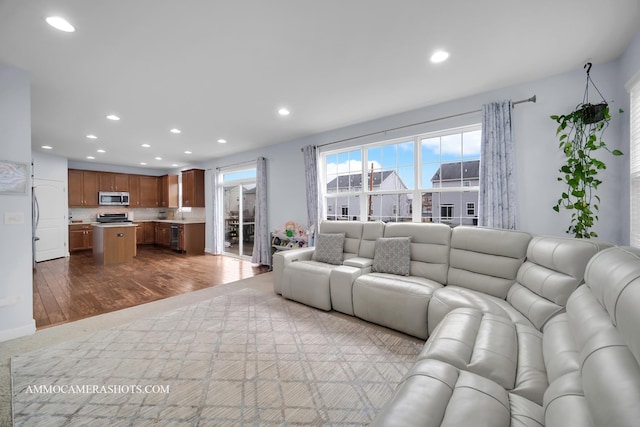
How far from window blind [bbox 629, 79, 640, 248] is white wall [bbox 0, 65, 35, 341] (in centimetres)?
536

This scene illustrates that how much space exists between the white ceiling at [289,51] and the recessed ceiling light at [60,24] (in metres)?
A: 0.04

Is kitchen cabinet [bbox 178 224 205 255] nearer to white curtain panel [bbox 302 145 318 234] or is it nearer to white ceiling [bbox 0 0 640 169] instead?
white ceiling [bbox 0 0 640 169]

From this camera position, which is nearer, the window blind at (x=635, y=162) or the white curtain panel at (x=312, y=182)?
the window blind at (x=635, y=162)

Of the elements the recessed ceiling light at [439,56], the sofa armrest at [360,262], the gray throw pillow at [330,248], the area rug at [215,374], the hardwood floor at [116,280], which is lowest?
the area rug at [215,374]

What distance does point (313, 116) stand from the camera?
3961 millimetres

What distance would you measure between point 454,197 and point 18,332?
4.93m

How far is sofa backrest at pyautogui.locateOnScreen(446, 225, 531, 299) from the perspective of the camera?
7.81ft

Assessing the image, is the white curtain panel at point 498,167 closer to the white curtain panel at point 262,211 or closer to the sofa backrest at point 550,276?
the sofa backrest at point 550,276

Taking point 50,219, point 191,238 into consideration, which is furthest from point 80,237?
point 191,238

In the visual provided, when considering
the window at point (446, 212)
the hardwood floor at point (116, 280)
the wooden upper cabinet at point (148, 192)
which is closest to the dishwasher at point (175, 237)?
the hardwood floor at point (116, 280)

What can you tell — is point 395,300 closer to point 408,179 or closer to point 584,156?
point 408,179

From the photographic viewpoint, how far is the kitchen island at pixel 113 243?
A: 5.63 meters

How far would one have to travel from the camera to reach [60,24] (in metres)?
Result: 1.94

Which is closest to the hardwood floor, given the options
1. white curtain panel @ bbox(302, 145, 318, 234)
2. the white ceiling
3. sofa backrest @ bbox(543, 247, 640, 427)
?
white curtain panel @ bbox(302, 145, 318, 234)
